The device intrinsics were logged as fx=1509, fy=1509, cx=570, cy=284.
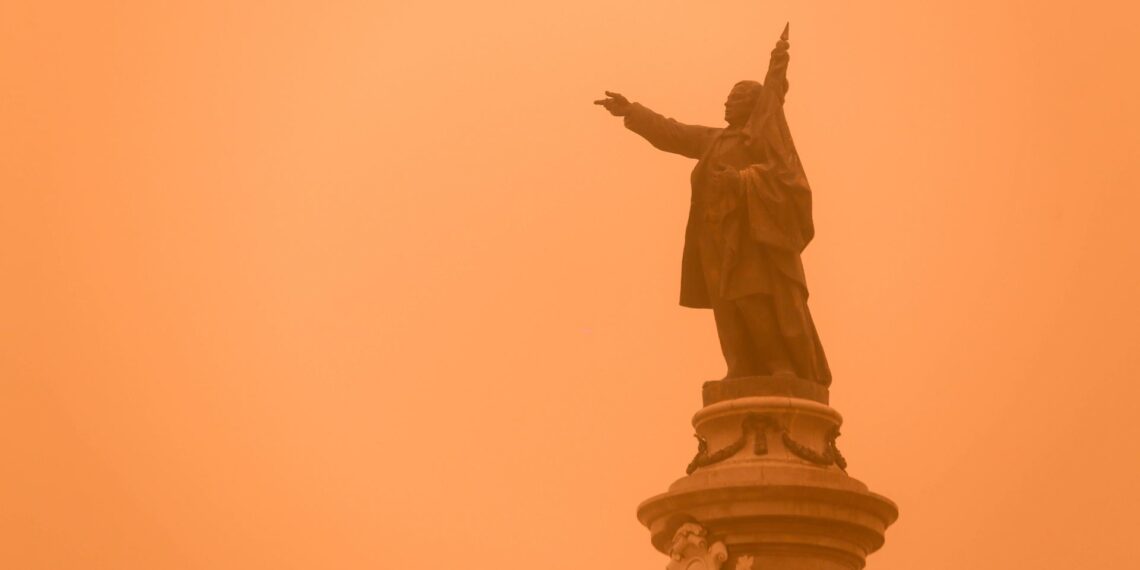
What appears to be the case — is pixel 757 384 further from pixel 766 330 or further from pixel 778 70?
pixel 778 70

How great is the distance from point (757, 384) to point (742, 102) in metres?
2.88

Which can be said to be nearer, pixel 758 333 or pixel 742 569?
pixel 742 569

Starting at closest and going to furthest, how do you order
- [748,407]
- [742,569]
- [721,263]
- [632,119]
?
[742,569]
[748,407]
[721,263]
[632,119]

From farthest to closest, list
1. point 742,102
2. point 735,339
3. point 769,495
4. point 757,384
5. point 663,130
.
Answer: point 663,130
point 742,102
point 735,339
point 757,384
point 769,495

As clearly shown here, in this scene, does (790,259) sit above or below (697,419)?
above

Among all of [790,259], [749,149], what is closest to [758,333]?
[790,259]

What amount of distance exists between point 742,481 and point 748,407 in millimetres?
783

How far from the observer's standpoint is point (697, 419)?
13.0m

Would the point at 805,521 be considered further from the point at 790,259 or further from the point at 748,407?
the point at 790,259

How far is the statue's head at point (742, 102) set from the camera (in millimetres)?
14141

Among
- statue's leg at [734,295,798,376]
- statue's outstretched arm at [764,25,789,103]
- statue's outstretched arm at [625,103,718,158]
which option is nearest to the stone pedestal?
statue's leg at [734,295,798,376]

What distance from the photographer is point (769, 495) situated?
39.4ft

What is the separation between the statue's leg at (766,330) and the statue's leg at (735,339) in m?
0.10

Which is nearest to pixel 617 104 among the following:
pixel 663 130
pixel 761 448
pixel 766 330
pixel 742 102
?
pixel 663 130
